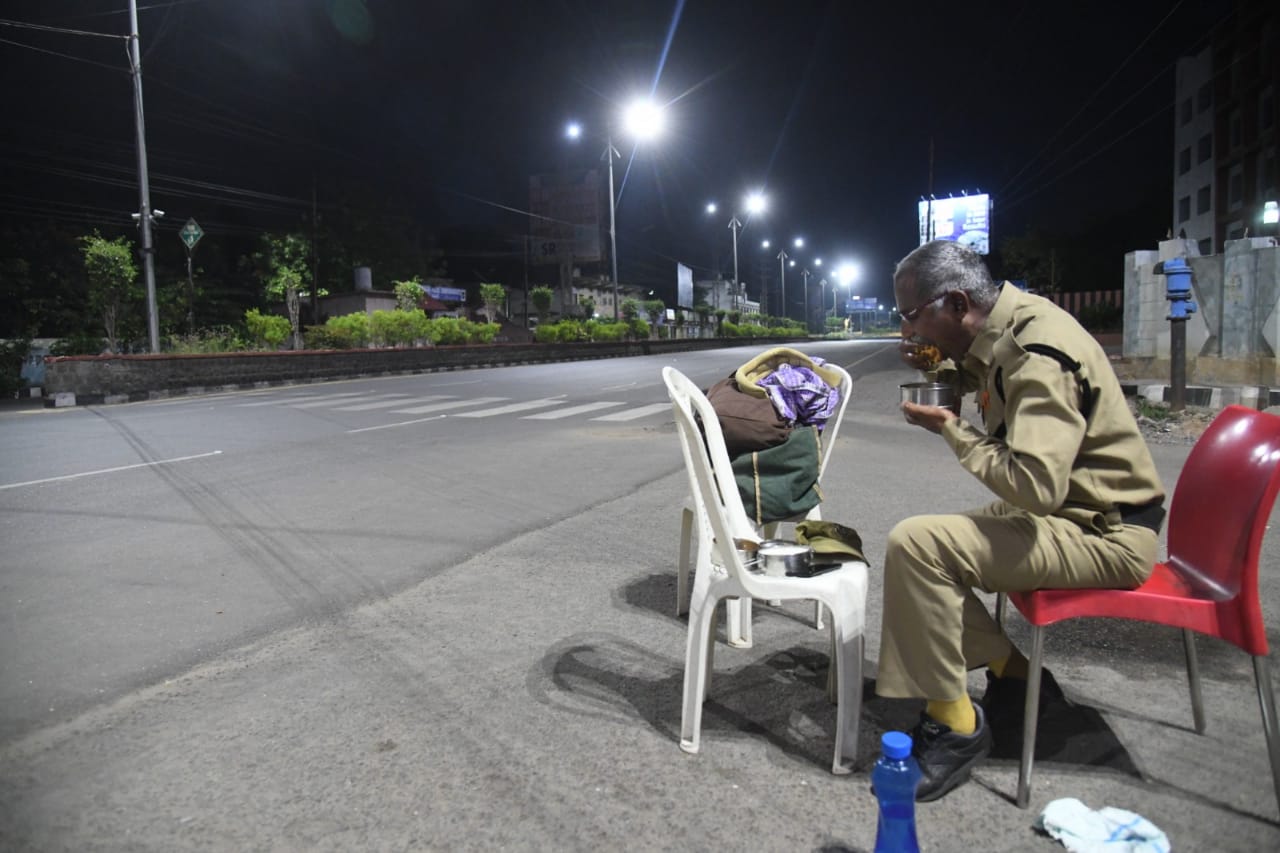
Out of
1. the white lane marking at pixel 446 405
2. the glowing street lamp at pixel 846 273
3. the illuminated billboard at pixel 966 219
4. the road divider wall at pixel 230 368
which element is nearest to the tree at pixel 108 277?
the road divider wall at pixel 230 368

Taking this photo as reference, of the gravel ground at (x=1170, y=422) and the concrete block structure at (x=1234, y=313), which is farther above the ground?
the concrete block structure at (x=1234, y=313)

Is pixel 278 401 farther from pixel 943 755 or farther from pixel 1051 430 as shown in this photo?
pixel 1051 430

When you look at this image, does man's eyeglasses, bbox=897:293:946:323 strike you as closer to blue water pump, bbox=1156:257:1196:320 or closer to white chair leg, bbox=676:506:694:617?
white chair leg, bbox=676:506:694:617

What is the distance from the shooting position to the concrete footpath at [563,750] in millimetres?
2195

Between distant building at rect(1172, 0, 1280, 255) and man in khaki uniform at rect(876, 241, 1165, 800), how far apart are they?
135ft

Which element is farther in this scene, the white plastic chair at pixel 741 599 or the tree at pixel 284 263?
the tree at pixel 284 263

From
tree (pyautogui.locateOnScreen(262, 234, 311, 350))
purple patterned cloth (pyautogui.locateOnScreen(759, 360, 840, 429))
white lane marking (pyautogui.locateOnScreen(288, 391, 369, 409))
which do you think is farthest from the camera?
tree (pyautogui.locateOnScreen(262, 234, 311, 350))

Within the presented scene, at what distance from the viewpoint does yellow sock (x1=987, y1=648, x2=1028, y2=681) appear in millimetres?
2768

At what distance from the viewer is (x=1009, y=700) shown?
9.10ft

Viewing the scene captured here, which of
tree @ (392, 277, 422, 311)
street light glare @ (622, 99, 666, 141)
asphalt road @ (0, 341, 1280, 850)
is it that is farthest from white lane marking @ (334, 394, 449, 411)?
tree @ (392, 277, 422, 311)

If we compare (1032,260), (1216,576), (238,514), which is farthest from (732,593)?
(1032,260)

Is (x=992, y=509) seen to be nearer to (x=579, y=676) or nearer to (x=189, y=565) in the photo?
(x=579, y=676)

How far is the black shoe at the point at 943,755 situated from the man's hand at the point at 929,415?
0.86 meters

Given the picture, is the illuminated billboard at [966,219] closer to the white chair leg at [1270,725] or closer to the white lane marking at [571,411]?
the white lane marking at [571,411]
